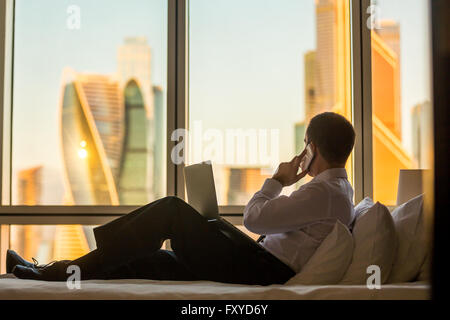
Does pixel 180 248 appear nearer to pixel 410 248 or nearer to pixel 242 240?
pixel 242 240

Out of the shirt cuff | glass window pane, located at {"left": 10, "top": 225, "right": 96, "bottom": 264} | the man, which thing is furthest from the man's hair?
glass window pane, located at {"left": 10, "top": 225, "right": 96, "bottom": 264}

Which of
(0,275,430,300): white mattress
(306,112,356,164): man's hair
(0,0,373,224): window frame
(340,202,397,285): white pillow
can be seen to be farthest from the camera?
(0,0,373,224): window frame

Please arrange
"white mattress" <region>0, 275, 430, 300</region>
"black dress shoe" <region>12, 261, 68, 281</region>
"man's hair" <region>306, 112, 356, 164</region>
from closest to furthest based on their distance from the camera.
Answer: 1. "white mattress" <region>0, 275, 430, 300</region>
2. "black dress shoe" <region>12, 261, 68, 281</region>
3. "man's hair" <region>306, 112, 356, 164</region>

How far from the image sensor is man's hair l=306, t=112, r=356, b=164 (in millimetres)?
1912

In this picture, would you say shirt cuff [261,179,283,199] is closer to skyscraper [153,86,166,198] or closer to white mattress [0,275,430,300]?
white mattress [0,275,430,300]

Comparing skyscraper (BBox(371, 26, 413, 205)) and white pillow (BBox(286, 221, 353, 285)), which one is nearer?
white pillow (BBox(286, 221, 353, 285))

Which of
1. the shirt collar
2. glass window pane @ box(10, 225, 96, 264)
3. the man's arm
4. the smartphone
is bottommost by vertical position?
glass window pane @ box(10, 225, 96, 264)

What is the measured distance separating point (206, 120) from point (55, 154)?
3.18 feet

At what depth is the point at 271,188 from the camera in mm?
1921

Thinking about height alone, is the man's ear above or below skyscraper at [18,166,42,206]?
above

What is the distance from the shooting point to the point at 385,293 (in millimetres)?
1481

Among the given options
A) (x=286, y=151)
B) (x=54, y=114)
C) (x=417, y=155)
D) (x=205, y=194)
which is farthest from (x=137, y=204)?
(x=417, y=155)

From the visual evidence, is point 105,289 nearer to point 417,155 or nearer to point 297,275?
point 297,275

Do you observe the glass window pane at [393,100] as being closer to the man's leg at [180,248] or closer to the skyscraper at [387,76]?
the skyscraper at [387,76]
